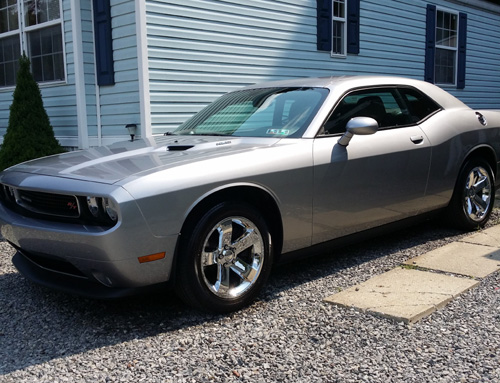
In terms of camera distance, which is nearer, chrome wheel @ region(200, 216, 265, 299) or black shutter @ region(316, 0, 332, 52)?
chrome wheel @ region(200, 216, 265, 299)

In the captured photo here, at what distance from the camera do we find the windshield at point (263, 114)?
3984mm

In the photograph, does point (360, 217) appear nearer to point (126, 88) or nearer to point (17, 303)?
point (17, 303)

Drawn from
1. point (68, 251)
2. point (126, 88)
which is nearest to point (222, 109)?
point (68, 251)

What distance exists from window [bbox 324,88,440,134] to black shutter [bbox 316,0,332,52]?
5.26m

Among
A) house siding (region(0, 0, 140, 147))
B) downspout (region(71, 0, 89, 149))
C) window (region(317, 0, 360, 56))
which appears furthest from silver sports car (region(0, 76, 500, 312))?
window (region(317, 0, 360, 56))

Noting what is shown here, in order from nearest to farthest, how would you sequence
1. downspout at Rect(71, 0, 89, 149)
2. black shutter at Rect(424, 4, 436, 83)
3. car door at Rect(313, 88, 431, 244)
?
car door at Rect(313, 88, 431, 244) < downspout at Rect(71, 0, 89, 149) < black shutter at Rect(424, 4, 436, 83)

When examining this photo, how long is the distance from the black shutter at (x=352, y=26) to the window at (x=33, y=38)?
5118mm

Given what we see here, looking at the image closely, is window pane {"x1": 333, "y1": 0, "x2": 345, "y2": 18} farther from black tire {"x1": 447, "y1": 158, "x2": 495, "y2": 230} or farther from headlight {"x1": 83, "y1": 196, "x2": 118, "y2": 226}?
headlight {"x1": 83, "y1": 196, "x2": 118, "y2": 226}

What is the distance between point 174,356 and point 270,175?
126cm

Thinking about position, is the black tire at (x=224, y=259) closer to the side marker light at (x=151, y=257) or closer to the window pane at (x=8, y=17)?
the side marker light at (x=151, y=257)

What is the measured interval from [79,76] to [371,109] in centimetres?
510

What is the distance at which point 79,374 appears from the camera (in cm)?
269

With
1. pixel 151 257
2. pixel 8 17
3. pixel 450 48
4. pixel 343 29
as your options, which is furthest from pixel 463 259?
pixel 450 48

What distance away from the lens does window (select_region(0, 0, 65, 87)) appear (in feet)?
28.1
